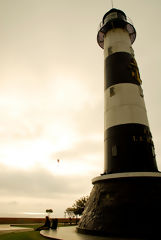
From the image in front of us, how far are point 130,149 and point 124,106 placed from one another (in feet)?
10.5

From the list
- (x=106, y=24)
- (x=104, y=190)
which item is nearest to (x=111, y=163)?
(x=104, y=190)

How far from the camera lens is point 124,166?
11094 millimetres

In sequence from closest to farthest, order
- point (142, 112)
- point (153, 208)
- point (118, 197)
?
point (153, 208), point (118, 197), point (142, 112)

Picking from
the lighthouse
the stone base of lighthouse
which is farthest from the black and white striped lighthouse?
the stone base of lighthouse

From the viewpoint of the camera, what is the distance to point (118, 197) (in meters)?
9.91

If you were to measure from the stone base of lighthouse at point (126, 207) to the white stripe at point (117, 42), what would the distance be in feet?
35.4

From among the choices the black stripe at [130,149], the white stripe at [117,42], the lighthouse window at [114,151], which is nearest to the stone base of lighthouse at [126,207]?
the black stripe at [130,149]

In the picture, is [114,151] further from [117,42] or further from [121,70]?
[117,42]

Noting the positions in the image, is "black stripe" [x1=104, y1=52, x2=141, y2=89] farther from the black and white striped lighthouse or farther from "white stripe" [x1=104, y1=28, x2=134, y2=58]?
"white stripe" [x1=104, y1=28, x2=134, y2=58]

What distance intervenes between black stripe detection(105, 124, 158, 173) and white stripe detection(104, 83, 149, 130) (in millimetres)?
533

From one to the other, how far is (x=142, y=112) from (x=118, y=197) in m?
6.19

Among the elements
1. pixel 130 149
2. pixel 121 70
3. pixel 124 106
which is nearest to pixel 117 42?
pixel 121 70

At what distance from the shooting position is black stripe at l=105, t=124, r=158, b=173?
11039 mm

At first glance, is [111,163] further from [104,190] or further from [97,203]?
[97,203]
